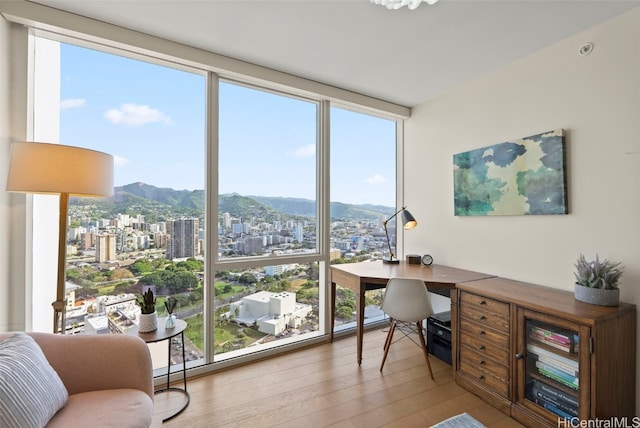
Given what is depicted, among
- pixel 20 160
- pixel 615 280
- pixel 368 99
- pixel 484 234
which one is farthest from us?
pixel 368 99

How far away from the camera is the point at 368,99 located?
309cm

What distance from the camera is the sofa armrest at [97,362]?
4.52ft

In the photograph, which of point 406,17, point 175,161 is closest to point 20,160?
point 175,161

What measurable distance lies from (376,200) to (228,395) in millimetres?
2396

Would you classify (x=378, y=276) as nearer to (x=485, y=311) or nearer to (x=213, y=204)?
(x=485, y=311)

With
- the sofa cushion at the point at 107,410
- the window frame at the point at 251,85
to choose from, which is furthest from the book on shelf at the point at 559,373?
the sofa cushion at the point at 107,410

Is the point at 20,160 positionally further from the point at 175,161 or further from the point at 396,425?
the point at 396,425

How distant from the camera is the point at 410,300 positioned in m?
2.23

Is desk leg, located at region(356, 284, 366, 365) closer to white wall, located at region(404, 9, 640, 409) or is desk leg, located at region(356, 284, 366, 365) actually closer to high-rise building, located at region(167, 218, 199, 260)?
white wall, located at region(404, 9, 640, 409)

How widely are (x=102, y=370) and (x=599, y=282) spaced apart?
109 inches

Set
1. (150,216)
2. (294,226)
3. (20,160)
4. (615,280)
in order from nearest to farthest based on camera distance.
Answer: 1. (20,160)
2. (615,280)
3. (150,216)
4. (294,226)

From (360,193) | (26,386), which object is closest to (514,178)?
(360,193)

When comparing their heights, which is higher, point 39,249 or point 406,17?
point 406,17

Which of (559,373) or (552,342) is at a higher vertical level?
(552,342)
